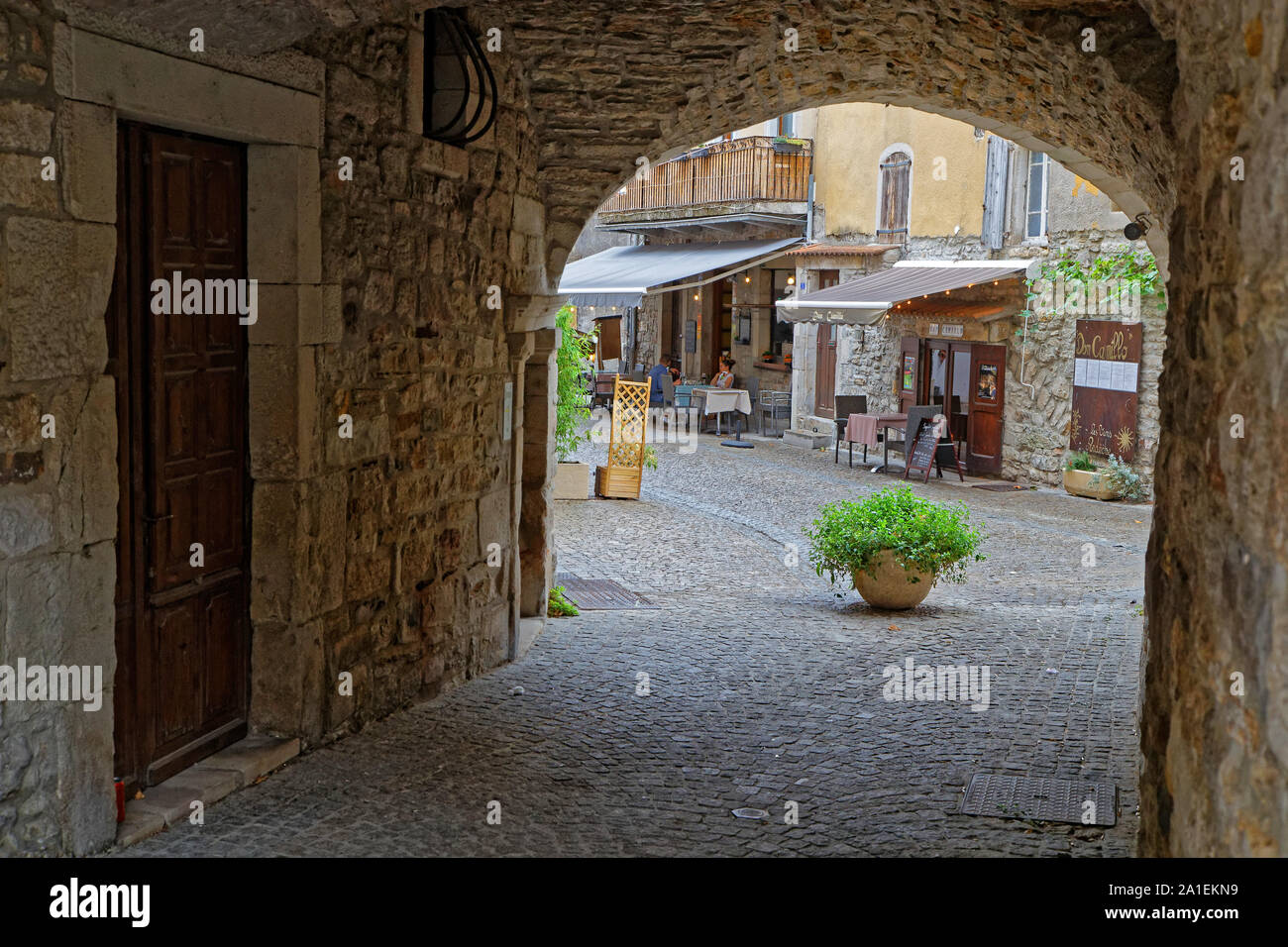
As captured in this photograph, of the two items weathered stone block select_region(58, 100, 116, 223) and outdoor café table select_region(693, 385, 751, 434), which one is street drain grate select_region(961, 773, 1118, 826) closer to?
weathered stone block select_region(58, 100, 116, 223)

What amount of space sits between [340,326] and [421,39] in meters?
1.31

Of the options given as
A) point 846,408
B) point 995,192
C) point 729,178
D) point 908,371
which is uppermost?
point 729,178

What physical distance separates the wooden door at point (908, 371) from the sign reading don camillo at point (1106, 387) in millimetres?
3001

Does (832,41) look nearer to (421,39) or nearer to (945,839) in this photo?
(421,39)

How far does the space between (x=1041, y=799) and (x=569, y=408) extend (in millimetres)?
7965

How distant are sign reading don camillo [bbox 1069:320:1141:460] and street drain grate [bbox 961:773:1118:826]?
9.11m

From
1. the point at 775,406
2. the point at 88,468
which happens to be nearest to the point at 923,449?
the point at 775,406

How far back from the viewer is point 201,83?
13.7 ft

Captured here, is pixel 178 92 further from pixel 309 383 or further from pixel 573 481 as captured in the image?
pixel 573 481

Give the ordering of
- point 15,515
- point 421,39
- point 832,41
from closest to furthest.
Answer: point 15,515
point 421,39
point 832,41

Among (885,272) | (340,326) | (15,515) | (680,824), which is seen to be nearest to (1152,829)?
(680,824)

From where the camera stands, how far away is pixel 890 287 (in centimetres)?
1597

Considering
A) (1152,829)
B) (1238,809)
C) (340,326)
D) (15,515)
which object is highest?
(340,326)

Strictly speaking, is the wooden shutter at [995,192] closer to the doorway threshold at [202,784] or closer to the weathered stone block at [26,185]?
the doorway threshold at [202,784]
